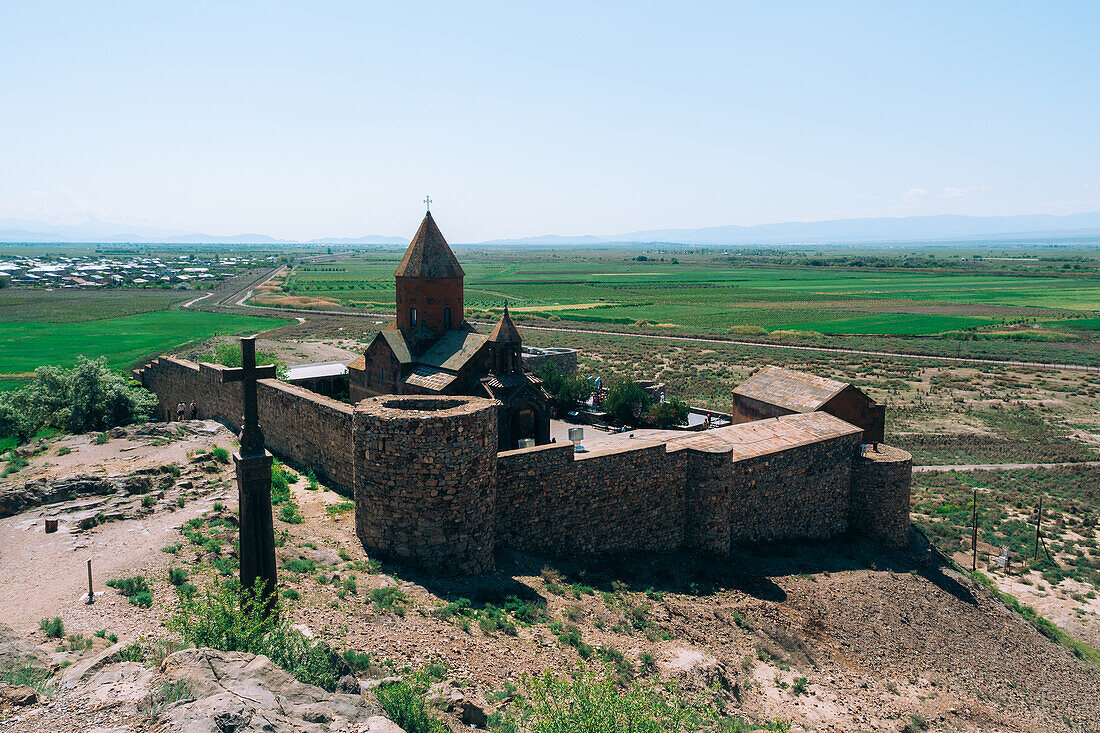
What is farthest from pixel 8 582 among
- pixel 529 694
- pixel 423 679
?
pixel 529 694

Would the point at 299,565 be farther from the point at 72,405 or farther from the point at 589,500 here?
the point at 72,405

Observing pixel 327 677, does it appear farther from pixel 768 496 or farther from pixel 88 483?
pixel 768 496

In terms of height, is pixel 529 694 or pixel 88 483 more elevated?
pixel 88 483

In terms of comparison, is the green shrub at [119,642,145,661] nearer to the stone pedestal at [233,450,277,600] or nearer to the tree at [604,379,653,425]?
the stone pedestal at [233,450,277,600]

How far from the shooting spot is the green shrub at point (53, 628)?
8578 mm

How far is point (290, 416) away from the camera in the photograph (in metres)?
A: 19.3

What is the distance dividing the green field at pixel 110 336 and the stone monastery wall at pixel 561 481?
3330cm

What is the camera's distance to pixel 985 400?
141 ft

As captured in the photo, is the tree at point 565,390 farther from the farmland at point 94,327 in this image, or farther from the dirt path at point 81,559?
the farmland at point 94,327

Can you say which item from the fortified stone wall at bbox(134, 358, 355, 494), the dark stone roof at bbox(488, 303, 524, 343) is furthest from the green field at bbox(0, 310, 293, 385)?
the dark stone roof at bbox(488, 303, 524, 343)

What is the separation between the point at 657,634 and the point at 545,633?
245cm

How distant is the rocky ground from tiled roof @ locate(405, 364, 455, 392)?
5.62 m

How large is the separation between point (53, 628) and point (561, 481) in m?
8.75

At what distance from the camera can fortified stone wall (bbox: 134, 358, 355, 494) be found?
17000 millimetres
